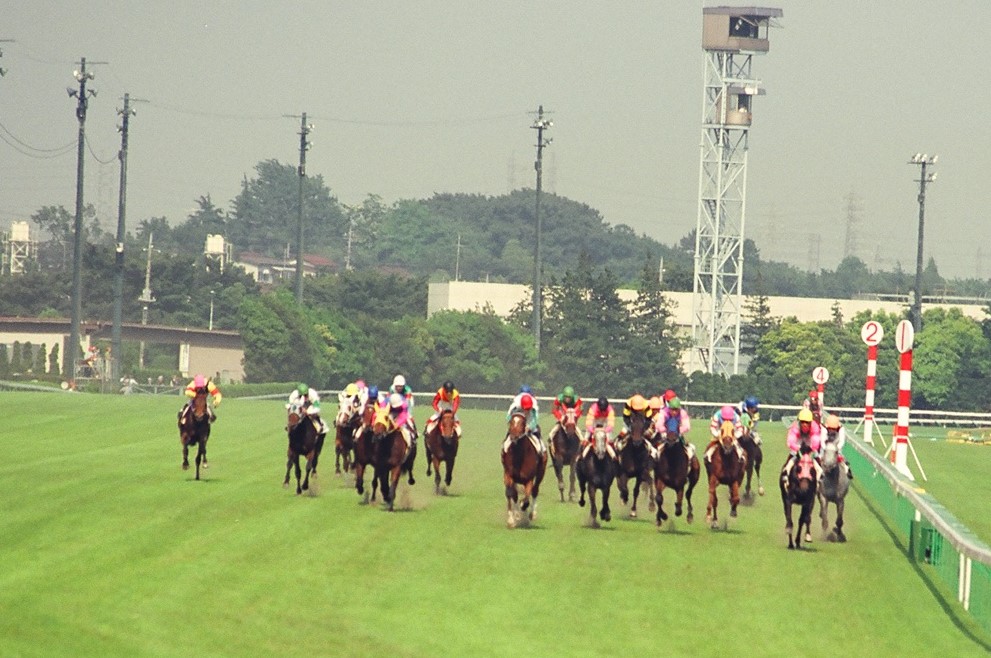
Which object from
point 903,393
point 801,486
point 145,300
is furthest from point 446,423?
point 145,300

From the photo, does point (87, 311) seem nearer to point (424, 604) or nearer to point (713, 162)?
point (713, 162)

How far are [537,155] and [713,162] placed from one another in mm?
13767

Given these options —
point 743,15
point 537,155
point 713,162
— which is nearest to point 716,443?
point 537,155

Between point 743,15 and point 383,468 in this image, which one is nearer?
point 383,468

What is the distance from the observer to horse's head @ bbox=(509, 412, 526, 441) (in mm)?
24250

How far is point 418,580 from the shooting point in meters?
19.7

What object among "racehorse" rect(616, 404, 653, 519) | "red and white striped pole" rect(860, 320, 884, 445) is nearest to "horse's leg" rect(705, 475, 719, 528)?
"racehorse" rect(616, 404, 653, 519)

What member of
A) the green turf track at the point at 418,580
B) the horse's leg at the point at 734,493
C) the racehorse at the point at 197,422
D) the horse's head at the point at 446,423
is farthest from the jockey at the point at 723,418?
the racehorse at the point at 197,422

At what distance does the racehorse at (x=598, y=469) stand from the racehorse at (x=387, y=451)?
9.12ft

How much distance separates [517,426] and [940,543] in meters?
5.80

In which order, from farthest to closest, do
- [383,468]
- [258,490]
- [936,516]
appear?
[258,490]
[383,468]
[936,516]

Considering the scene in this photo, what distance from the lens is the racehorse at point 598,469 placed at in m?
24.8

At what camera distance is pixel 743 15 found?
11881 centimetres

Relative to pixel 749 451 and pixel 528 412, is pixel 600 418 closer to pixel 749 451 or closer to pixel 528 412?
pixel 528 412
